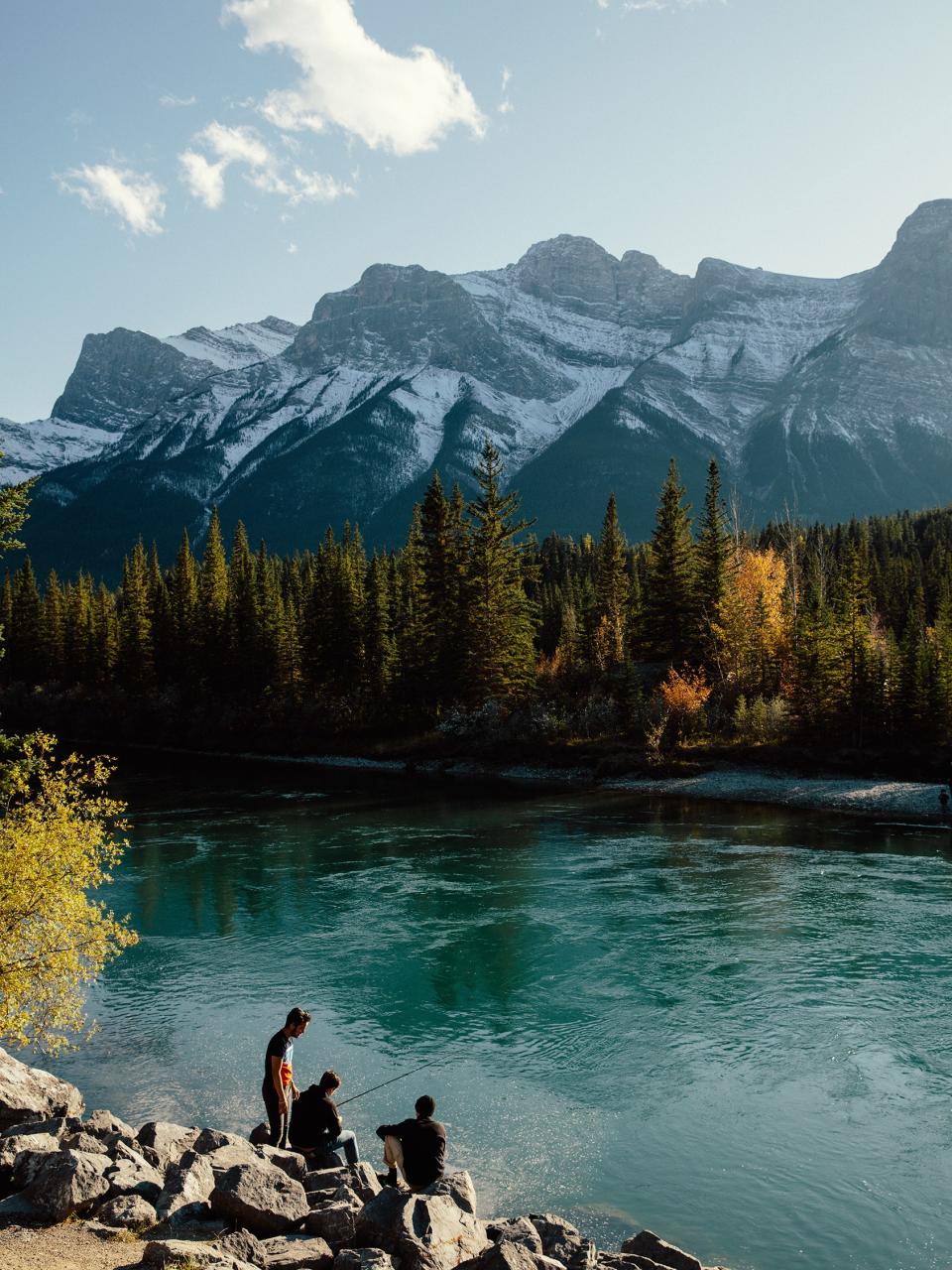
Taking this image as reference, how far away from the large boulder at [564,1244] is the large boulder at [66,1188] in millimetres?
5538

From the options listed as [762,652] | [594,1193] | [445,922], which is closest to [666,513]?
[762,652]

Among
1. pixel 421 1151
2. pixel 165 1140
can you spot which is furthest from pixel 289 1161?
pixel 165 1140

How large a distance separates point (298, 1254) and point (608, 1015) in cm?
1300

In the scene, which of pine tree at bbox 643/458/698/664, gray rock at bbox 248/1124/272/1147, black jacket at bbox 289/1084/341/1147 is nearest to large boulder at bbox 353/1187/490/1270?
black jacket at bbox 289/1084/341/1147

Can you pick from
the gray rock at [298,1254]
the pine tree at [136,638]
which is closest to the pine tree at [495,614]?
the pine tree at [136,638]

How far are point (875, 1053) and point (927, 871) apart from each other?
18.4m

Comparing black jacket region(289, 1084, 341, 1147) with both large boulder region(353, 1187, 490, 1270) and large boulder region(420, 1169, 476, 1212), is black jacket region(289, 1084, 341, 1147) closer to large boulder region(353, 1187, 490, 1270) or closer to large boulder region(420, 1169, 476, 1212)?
large boulder region(420, 1169, 476, 1212)

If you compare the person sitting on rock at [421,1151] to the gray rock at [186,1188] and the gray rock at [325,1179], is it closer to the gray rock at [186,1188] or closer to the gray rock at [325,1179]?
the gray rock at [325,1179]

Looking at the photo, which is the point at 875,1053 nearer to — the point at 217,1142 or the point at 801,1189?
the point at 801,1189

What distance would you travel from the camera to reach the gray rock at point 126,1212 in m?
11.0

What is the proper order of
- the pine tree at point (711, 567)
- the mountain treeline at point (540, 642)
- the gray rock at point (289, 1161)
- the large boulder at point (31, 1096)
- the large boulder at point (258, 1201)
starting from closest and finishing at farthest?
the large boulder at point (258, 1201), the gray rock at point (289, 1161), the large boulder at point (31, 1096), the mountain treeline at point (540, 642), the pine tree at point (711, 567)

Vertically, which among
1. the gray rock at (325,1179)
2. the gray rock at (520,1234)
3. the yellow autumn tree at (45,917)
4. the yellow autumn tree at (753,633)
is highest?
the yellow autumn tree at (753,633)

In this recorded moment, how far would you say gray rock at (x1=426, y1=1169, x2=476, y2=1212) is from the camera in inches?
474

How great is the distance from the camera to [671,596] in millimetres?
80188
